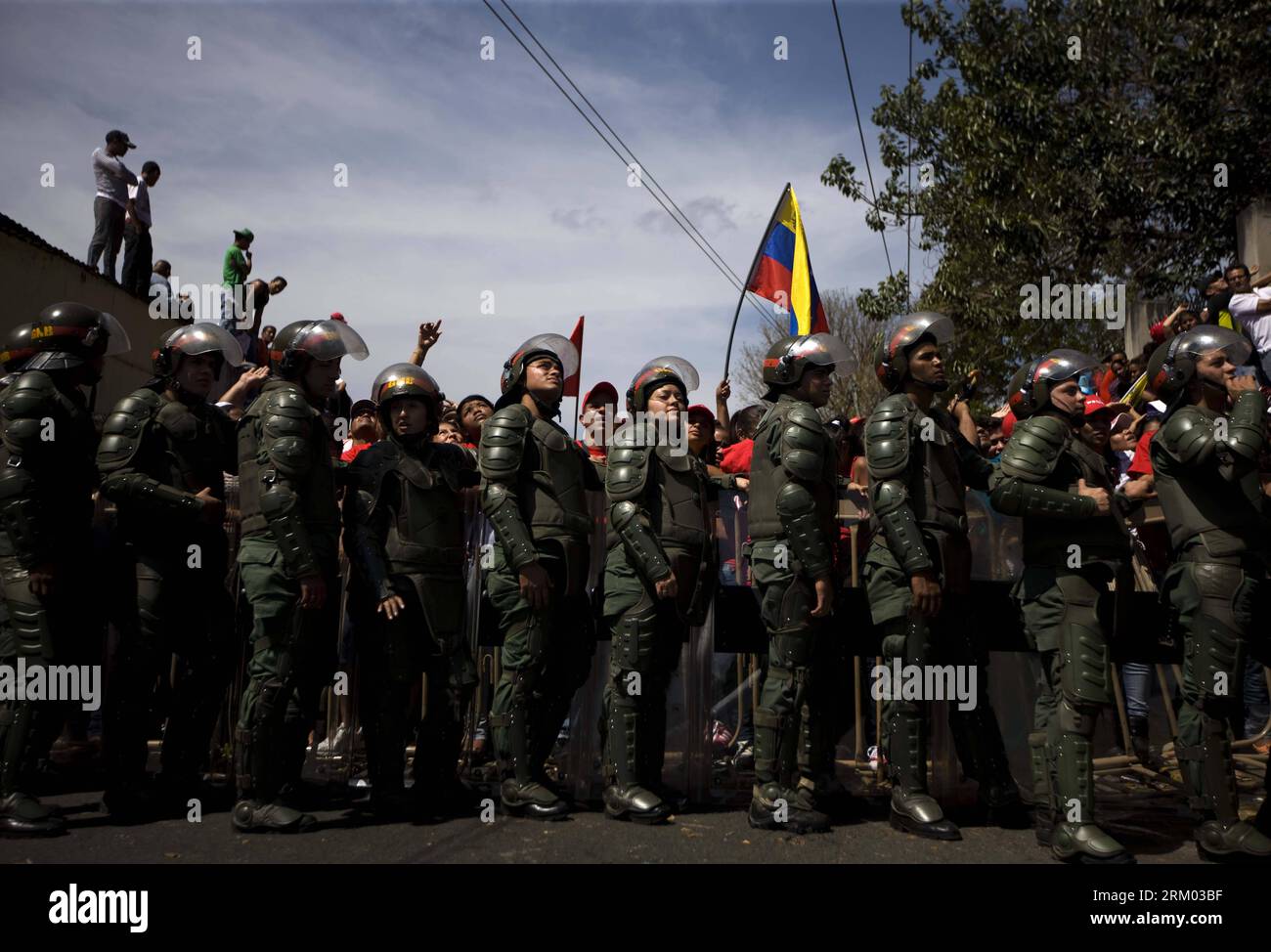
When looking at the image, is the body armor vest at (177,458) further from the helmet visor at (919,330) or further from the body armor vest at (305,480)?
the helmet visor at (919,330)

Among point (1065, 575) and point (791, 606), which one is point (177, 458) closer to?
point (791, 606)

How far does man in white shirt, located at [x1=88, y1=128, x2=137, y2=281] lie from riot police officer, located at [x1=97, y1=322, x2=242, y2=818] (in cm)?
855

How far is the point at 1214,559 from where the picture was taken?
490 centimetres

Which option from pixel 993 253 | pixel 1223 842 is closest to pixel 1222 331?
pixel 1223 842

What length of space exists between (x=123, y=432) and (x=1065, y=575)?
4.79 meters

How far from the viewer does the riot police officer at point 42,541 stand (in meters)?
5.04

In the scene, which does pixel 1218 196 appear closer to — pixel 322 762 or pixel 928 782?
pixel 928 782

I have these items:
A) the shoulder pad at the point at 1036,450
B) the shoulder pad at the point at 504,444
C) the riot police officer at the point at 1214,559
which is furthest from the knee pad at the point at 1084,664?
the shoulder pad at the point at 504,444

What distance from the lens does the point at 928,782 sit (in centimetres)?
571

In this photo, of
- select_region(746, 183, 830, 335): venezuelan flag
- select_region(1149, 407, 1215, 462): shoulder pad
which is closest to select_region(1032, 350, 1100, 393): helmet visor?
select_region(1149, 407, 1215, 462): shoulder pad

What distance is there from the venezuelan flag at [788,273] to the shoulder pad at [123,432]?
7.55 metres

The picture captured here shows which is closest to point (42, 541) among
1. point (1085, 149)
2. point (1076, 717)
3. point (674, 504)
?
point (674, 504)

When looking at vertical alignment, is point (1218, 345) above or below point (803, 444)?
above
